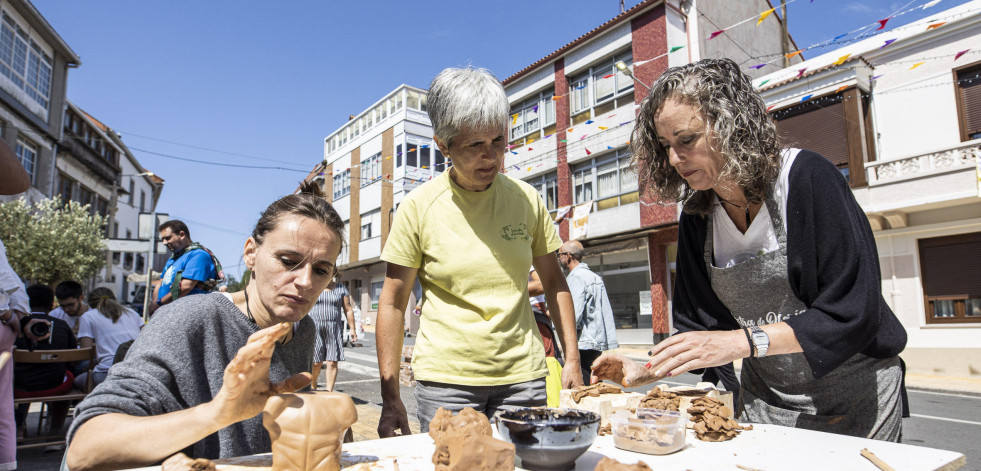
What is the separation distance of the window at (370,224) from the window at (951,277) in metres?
21.2

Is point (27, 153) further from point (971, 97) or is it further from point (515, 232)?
point (971, 97)

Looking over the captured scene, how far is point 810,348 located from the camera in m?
1.48

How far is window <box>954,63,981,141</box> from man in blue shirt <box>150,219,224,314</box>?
14.0 metres

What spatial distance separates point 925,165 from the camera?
1145cm

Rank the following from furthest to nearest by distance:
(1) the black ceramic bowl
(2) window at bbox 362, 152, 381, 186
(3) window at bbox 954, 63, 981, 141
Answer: (2) window at bbox 362, 152, 381, 186 → (3) window at bbox 954, 63, 981, 141 → (1) the black ceramic bowl

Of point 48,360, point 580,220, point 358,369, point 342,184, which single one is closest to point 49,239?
point 342,184

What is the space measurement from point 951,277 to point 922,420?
271 inches

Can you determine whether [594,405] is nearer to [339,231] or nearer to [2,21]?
[339,231]

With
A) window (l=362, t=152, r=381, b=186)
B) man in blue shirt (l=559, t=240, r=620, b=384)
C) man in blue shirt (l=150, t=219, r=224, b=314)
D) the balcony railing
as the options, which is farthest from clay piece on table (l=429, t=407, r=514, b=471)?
window (l=362, t=152, r=381, b=186)

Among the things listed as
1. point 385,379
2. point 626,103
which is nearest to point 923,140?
point 626,103

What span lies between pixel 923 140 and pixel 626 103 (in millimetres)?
6997

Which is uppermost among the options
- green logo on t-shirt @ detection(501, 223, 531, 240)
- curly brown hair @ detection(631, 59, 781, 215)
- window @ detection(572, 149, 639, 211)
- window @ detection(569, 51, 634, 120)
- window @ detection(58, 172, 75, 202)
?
window @ detection(569, 51, 634, 120)

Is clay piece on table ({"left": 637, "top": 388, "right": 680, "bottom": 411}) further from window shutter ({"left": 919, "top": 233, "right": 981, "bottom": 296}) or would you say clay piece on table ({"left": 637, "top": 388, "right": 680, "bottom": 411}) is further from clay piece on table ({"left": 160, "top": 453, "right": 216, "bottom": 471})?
window shutter ({"left": 919, "top": 233, "right": 981, "bottom": 296})

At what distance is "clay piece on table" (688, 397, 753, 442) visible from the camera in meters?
1.52
